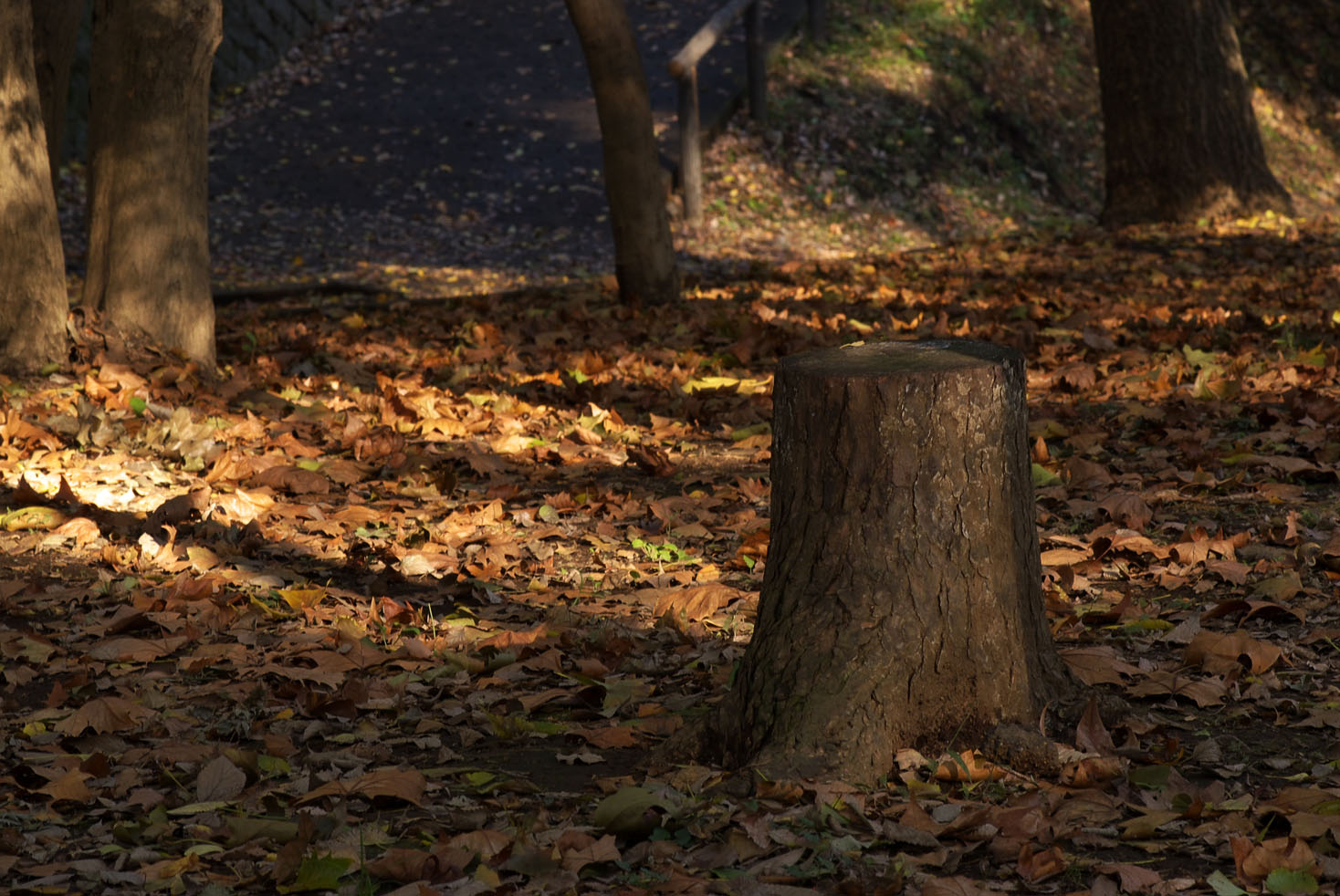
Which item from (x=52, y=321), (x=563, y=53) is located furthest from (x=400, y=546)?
(x=563, y=53)

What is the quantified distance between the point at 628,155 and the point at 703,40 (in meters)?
4.22

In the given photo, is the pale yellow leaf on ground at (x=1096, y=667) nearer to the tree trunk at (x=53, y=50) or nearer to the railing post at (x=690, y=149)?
the tree trunk at (x=53, y=50)

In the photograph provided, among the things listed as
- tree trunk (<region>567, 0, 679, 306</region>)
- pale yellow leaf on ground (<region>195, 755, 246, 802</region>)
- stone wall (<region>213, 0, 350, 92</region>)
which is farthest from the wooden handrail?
pale yellow leaf on ground (<region>195, 755, 246, 802</region>)

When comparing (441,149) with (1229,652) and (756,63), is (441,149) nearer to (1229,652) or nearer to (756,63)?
(756,63)

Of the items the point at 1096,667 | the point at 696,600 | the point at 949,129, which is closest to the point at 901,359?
the point at 1096,667

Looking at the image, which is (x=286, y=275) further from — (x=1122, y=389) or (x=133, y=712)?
(x=133, y=712)

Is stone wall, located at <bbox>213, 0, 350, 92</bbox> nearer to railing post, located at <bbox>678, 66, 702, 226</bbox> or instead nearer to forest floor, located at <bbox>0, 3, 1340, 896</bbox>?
railing post, located at <bbox>678, 66, 702, 226</bbox>

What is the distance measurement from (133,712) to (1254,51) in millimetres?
18082

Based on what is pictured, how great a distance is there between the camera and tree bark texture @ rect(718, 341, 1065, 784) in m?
2.76

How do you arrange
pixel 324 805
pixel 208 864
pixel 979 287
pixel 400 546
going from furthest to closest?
pixel 979 287
pixel 400 546
pixel 324 805
pixel 208 864

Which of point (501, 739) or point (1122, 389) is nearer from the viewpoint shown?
point (501, 739)

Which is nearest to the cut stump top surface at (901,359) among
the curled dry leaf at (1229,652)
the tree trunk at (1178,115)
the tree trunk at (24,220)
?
the curled dry leaf at (1229,652)

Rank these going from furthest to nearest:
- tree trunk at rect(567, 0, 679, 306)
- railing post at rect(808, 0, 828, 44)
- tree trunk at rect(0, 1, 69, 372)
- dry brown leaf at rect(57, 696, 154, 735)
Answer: railing post at rect(808, 0, 828, 44)
tree trunk at rect(567, 0, 679, 306)
tree trunk at rect(0, 1, 69, 372)
dry brown leaf at rect(57, 696, 154, 735)

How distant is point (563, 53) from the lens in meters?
16.1
